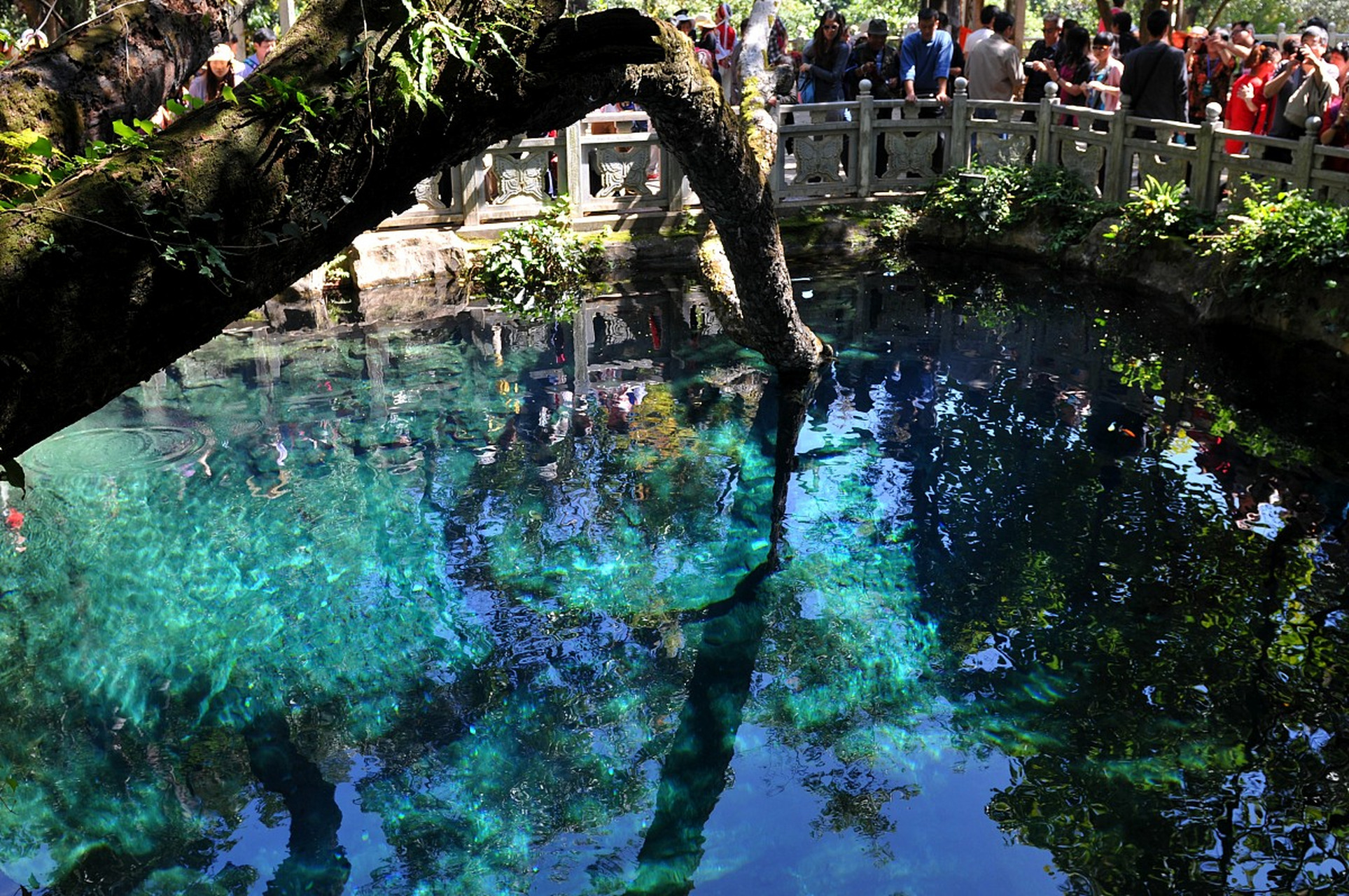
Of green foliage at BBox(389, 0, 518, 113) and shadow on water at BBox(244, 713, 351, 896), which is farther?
shadow on water at BBox(244, 713, 351, 896)

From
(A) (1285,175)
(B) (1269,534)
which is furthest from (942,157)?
(B) (1269,534)

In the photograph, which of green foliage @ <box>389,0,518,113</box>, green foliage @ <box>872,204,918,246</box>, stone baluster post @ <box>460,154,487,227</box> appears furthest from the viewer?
green foliage @ <box>872,204,918,246</box>

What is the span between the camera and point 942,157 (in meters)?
14.1

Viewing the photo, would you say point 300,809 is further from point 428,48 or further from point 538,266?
point 538,266

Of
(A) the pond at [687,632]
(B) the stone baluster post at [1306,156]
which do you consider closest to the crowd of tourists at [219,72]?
(A) the pond at [687,632]

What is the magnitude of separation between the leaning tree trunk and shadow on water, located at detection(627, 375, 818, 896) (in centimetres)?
291

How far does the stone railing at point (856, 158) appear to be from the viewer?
38.3ft

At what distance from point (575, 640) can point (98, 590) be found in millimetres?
2853

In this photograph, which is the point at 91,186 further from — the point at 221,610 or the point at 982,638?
the point at 982,638

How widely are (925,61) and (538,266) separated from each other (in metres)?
5.20

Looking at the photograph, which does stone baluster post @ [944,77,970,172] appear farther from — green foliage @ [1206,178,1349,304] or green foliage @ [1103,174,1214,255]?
green foliage @ [1206,178,1349,304]

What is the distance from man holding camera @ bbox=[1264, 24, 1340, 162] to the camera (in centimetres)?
1014

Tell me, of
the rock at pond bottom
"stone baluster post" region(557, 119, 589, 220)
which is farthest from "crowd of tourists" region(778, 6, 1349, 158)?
the rock at pond bottom

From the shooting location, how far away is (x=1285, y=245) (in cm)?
973
